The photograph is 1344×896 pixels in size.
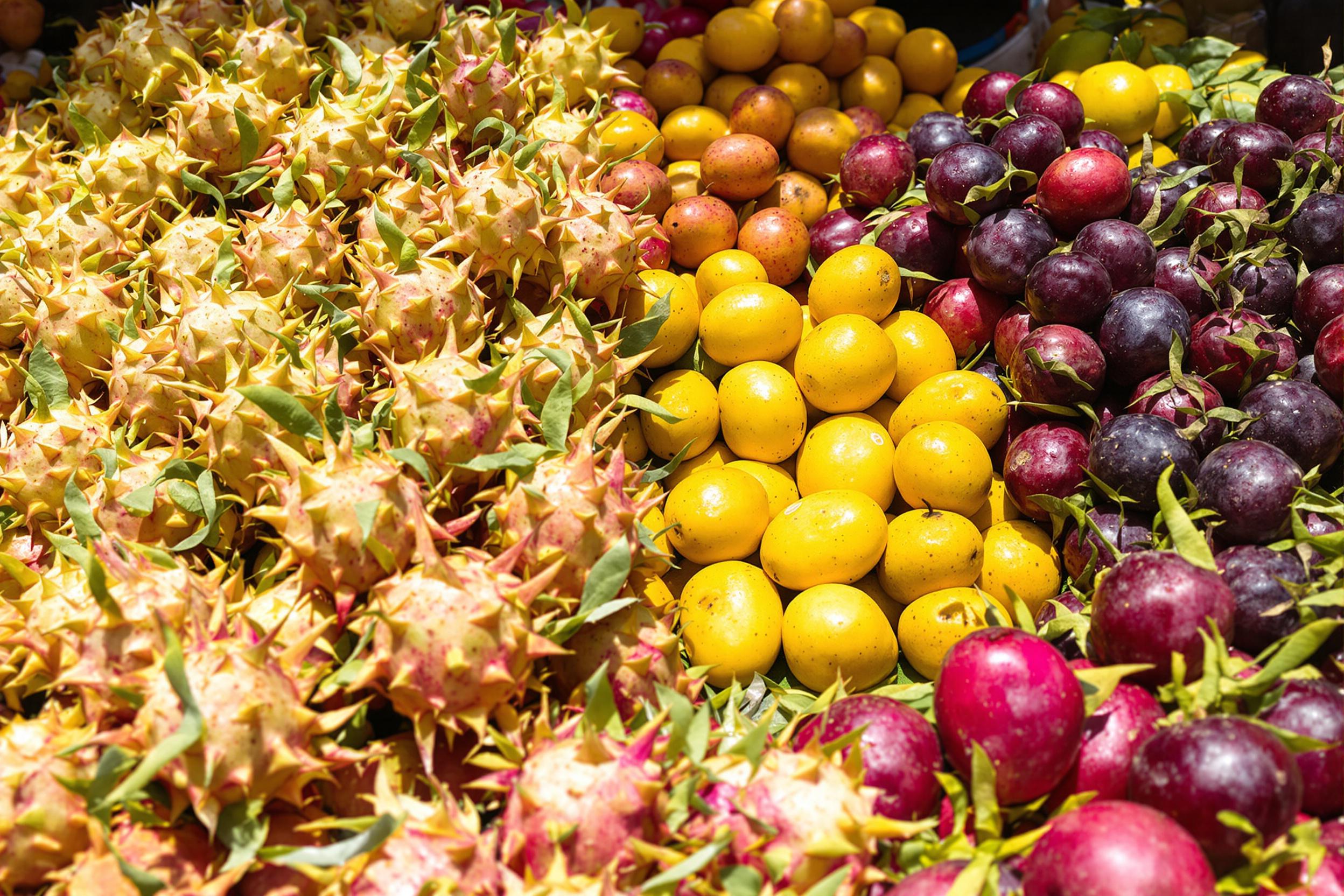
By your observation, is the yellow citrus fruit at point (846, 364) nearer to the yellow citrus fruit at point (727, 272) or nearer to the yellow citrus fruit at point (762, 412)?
the yellow citrus fruit at point (762, 412)

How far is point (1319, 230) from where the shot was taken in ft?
9.27

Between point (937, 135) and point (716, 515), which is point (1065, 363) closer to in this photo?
point (716, 515)

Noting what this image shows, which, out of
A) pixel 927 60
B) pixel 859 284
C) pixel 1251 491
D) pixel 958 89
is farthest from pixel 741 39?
pixel 1251 491

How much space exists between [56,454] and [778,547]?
2.05 meters

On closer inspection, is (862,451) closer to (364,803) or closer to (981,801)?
(981,801)

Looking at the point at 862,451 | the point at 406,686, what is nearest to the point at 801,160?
the point at 862,451

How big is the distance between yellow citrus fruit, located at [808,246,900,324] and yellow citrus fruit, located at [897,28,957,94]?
1.73 meters

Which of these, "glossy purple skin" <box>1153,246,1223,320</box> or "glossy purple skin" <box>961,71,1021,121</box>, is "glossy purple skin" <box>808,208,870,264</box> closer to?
"glossy purple skin" <box>961,71,1021,121</box>

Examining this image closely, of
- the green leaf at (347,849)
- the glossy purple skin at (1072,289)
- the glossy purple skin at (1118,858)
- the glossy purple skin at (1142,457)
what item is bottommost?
the green leaf at (347,849)

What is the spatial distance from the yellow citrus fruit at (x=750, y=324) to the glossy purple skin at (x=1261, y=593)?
1565mm

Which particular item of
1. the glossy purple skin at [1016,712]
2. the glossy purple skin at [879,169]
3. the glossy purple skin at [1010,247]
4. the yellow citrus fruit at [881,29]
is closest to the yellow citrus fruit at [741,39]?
the yellow citrus fruit at [881,29]

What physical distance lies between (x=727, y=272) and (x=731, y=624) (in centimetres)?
140

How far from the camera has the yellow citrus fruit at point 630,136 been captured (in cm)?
357

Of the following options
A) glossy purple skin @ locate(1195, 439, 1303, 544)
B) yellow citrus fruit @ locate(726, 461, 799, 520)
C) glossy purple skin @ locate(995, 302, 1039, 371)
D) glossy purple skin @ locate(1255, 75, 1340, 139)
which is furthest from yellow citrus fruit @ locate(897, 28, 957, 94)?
glossy purple skin @ locate(1195, 439, 1303, 544)
